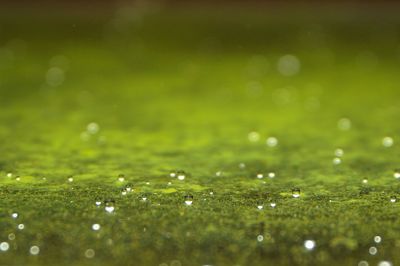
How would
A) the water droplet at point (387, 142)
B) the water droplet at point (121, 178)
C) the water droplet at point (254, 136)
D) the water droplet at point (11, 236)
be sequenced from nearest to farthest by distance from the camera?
the water droplet at point (11, 236)
the water droplet at point (121, 178)
the water droplet at point (387, 142)
the water droplet at point (254, 136)

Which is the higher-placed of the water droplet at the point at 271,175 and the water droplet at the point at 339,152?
the water droplet at the point at 339,152

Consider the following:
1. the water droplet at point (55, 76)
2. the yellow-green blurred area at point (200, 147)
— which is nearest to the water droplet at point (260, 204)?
the yellow-green blurred area at point (200, 147)

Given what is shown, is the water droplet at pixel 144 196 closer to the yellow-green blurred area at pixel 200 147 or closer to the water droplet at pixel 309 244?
the yellow-green blurred area at pixel 200 147

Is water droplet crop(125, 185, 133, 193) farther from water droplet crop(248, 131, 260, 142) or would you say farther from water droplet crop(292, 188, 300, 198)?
water droplet crop(248, 131, 260, 142)

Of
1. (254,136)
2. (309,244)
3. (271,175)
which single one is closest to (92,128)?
(254,136)

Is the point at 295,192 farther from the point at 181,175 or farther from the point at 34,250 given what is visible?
the point at 34,250

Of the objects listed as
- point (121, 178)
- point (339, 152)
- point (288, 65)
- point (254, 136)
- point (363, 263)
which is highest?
point (288, 65)
